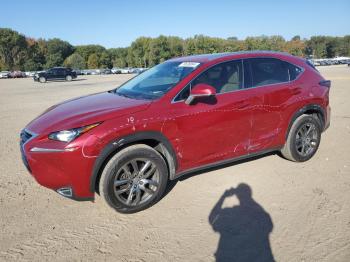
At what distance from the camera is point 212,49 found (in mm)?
92062

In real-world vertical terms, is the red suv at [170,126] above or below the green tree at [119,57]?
below

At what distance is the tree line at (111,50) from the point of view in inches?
3378

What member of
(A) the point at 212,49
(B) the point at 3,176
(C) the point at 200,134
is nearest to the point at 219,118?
(C) the point at 200,134

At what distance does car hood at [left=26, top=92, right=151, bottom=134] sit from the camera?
368 centimetres

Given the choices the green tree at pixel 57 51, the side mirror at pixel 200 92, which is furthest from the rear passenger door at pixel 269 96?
the green tree at pixel 57 51

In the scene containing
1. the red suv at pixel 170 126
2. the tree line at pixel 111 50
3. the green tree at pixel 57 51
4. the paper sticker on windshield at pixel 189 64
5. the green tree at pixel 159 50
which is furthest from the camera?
the green tree at pixel 57 51

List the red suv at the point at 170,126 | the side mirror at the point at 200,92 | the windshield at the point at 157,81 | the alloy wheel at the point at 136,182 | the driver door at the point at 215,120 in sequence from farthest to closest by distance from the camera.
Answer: the windshield at the point at 157,81 < the driver door at the point at 215,120 < the side mirror at the point at 200,92 < the alloy wheel at the point at 136,182 < the red suv at the point at 170,126

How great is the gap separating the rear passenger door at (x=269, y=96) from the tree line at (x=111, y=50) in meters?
80.9

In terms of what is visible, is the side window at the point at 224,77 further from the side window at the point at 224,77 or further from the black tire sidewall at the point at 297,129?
the black tire sidewall at the point at 297,129

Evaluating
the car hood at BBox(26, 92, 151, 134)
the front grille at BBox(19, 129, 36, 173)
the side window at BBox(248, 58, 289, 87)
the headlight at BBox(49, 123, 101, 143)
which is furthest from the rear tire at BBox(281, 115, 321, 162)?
the front grille at BBox(19, 129, 36, 173)

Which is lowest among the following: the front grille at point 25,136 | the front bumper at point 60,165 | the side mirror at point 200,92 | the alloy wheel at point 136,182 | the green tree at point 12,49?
the alloy wheel at point 136,182

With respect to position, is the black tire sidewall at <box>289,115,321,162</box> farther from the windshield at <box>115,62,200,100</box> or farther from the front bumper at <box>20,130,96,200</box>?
the front bumper at <box>20,130,96,200</box>

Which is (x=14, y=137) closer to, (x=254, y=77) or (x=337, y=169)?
(x=254, y=77)

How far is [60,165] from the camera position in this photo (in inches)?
139
